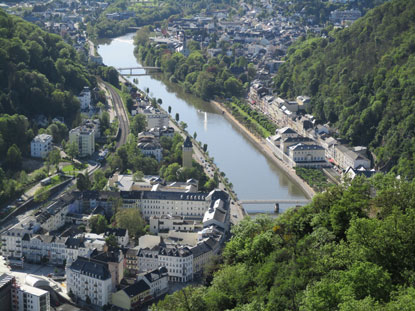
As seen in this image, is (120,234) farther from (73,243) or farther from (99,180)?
(99,180)

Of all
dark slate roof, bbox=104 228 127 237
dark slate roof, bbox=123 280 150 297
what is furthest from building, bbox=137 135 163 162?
dark slate roof, bbox=123 280 150 297

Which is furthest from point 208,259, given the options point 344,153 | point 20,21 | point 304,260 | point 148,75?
point 148,75

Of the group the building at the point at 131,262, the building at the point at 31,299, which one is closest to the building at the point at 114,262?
the building at the point at 131,262

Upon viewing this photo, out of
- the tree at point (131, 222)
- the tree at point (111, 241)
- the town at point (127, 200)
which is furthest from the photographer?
the tree at point (131, 222)

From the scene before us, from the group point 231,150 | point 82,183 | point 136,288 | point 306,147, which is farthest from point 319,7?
point 136,288

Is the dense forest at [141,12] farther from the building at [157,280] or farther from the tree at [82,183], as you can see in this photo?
the building at [157,280]

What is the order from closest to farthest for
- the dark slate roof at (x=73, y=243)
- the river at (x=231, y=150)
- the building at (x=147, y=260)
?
1. the building at (x=147, y=260)
2. the dark slate roof at (x=73, y=243)
3. the river at (x=231, y=150)

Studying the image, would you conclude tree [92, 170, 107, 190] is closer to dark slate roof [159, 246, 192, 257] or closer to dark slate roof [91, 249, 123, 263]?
dark slate roof [159, 246, 192, 257]
